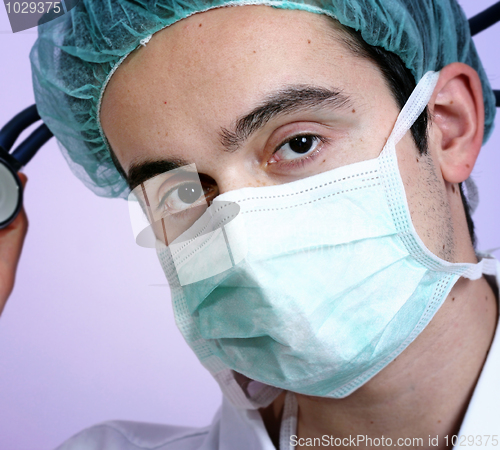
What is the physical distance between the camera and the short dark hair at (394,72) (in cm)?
138

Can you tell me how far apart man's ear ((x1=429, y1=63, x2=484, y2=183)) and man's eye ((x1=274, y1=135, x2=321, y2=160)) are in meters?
0.35

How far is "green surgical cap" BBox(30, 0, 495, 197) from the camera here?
137 centimetres

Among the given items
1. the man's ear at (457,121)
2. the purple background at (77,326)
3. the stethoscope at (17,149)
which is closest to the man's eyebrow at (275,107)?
the man's ear at (457,121)

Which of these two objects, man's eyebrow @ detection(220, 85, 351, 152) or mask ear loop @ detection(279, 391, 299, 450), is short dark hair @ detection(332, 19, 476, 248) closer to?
man's eyebrow @ detection(220, 85, 351, 152)

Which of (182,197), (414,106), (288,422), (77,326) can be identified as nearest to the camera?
(414,106)

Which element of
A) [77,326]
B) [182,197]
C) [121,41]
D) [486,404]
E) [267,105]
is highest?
[121,41]

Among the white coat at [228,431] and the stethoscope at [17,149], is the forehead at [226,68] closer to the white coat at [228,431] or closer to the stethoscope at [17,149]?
the stethoscope at [17,149]

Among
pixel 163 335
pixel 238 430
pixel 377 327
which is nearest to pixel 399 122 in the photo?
pixel 377 327

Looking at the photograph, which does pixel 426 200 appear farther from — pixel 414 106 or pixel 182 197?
pixel 182 197

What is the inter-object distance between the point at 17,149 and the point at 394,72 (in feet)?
3.97

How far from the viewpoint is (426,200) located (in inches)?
53.4

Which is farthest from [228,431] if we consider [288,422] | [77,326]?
[77,326]

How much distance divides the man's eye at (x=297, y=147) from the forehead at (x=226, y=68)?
13cm

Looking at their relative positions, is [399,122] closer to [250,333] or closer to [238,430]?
[250,333]
